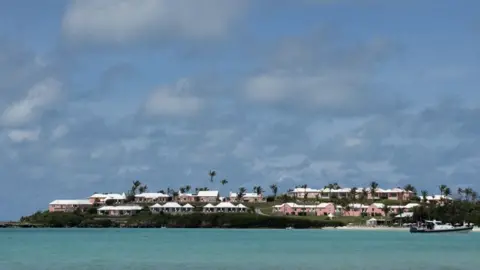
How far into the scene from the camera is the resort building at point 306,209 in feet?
624

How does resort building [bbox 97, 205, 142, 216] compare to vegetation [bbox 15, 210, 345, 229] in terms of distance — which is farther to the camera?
resort building [bbox 97, 205, 142, 216]

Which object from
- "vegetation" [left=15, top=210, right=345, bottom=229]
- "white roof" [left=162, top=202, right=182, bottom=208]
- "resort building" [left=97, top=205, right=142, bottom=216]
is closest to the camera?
"vegetation" [left=15, top=210, right=345, bottom=229]

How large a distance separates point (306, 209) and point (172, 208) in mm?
33550

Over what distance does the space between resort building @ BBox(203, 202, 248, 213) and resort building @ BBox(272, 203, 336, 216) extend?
27.0 feet

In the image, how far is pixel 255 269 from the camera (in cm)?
5366

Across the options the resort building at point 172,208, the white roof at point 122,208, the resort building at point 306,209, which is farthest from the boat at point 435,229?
the white roof at point 122,208

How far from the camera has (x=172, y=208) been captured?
192625 millimetres

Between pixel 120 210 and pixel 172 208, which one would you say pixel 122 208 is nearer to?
pixel 120 210

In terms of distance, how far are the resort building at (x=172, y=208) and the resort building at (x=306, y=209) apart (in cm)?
2144

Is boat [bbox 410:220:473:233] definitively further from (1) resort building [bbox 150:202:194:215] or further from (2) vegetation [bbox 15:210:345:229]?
(1) resort building [bbox 150:202:194:215]

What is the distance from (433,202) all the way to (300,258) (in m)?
142

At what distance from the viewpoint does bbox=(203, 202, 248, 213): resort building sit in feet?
622

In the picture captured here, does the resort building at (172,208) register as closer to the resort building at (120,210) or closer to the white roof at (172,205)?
the white roof at (172,205)

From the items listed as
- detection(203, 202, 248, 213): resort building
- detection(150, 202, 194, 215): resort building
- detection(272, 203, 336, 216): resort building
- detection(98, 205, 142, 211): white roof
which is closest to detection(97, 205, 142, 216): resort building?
detection(98, 205, 142, 211): white roof
